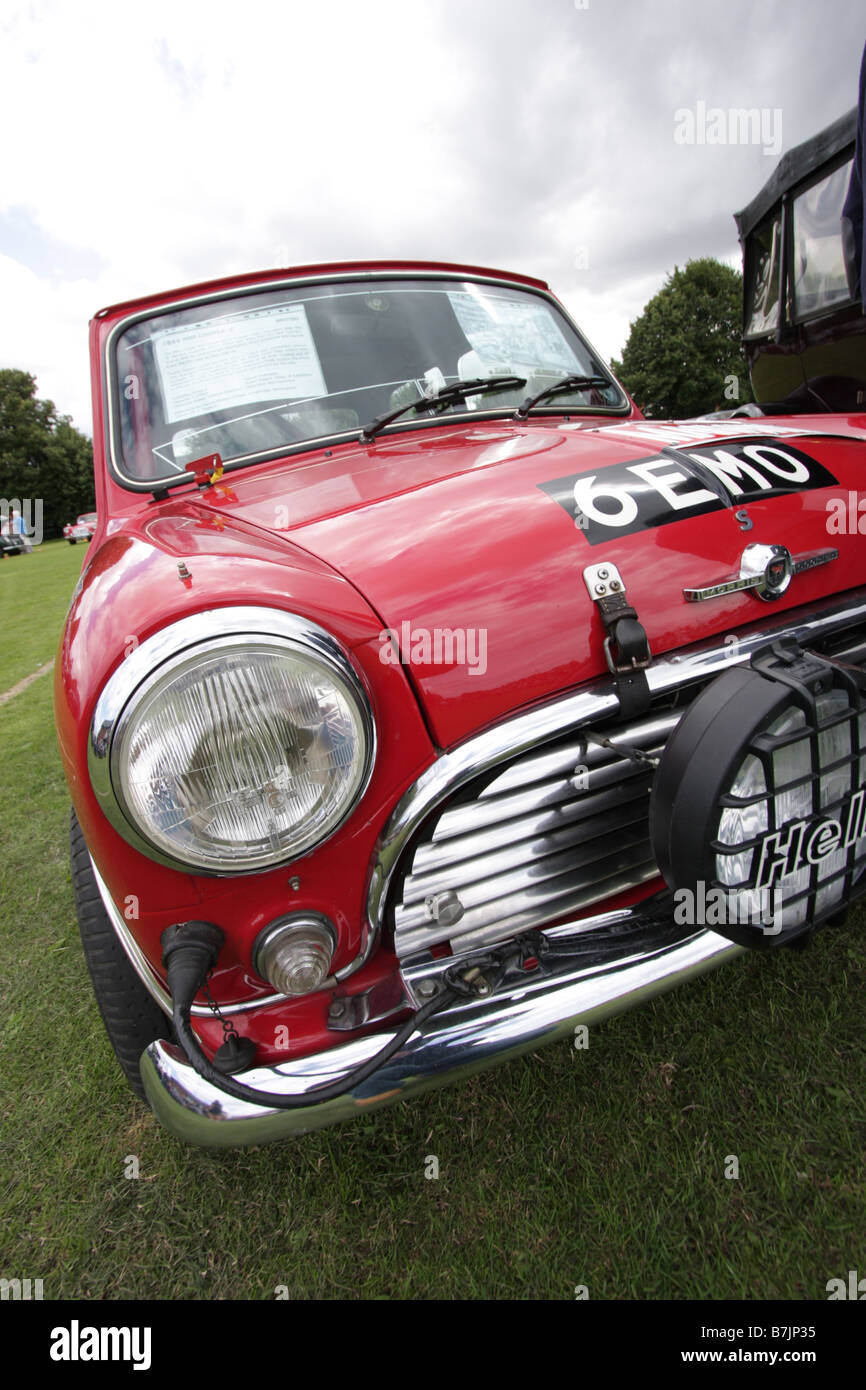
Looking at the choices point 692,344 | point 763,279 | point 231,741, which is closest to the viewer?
point 231,741

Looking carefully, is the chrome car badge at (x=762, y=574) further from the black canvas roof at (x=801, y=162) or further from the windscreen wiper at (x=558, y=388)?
the black canvas roof at (x=801, y=162)

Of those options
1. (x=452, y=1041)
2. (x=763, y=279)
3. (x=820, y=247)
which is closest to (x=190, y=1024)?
(x=452, y=1041)

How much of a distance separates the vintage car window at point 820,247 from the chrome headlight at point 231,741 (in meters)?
3.44

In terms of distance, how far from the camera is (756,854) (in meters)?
1.09

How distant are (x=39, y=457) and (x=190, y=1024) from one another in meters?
48.4

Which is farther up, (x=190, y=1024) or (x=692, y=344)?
(x=692, y=344)

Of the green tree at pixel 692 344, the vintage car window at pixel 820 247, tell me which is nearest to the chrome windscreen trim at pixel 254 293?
the vintage car window at pixel 820 247

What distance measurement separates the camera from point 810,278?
3.50 meters

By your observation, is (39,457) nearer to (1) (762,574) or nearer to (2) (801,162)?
(2) (801,162)

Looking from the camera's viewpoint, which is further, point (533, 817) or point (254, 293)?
point (254, 293)

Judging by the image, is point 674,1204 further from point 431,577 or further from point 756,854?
point 431,577

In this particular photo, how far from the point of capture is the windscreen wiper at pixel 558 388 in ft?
6.73

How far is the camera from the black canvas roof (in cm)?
304
